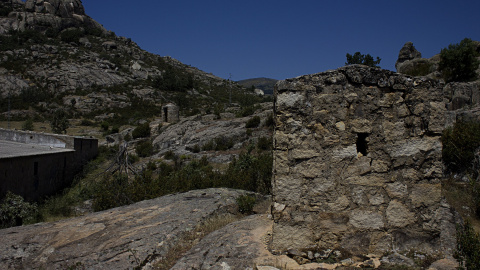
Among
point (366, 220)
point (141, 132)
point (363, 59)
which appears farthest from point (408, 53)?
point (366, 220)

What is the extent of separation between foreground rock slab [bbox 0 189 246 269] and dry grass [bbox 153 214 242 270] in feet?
0.36

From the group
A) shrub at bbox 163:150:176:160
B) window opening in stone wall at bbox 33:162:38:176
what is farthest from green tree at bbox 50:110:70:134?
window opening in stone wall at bbox 33:162:38:176

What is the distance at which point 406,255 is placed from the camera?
3969 millimetres

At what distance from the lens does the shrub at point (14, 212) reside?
10008 millimetres

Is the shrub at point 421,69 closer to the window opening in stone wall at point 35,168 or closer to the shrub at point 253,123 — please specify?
the shrub at point 253,123

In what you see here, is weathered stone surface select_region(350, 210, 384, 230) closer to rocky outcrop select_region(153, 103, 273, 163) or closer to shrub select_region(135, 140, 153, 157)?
rocky outcrop select_region(153, 103, 273, 163)

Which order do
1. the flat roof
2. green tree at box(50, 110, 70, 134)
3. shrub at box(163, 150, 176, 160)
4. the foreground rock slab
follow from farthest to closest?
1. green tree at box(50, 110, 70, 134)
2. shrub at box(163, 150, 176, 160)
3. the flat roof
4. the foreground rock slab

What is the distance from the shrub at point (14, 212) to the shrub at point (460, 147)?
1338cm

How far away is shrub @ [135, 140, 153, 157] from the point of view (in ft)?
76.8

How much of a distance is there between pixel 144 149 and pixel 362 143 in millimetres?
21470

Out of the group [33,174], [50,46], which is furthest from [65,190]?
[50,46]

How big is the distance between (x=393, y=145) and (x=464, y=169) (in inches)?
285

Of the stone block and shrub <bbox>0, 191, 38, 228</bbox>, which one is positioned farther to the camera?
shrub <bbox>0, 191, 38, 228</bbox>

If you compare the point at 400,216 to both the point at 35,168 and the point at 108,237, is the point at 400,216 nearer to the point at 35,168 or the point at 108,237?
the point at 108,237
